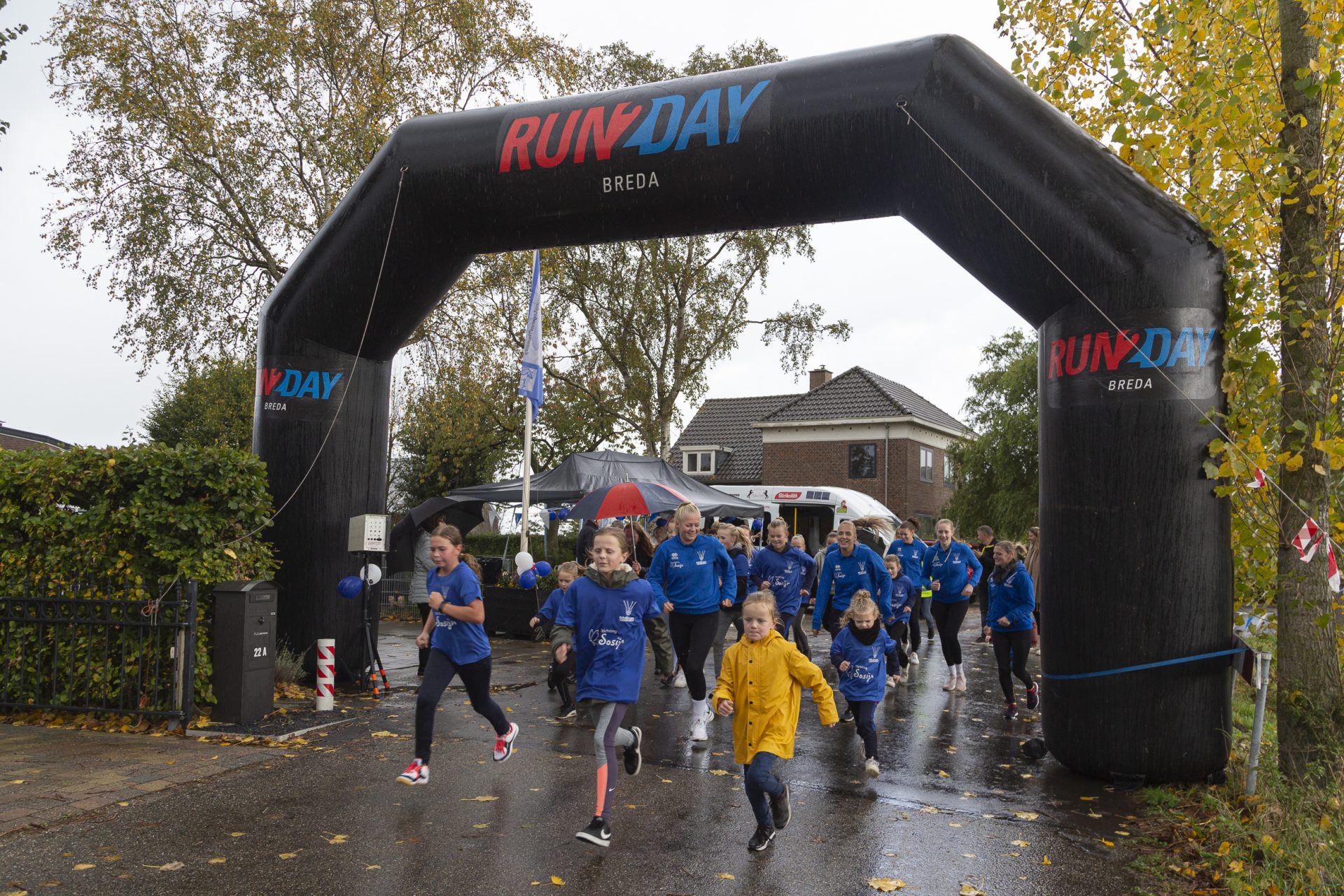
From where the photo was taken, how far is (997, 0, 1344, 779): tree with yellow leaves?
5762 millimetres

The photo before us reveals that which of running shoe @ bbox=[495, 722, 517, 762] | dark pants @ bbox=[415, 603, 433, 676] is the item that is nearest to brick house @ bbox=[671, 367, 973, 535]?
dark pants @ bbox=[415, 603, 433, 676]

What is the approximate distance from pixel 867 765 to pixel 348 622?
215 inches

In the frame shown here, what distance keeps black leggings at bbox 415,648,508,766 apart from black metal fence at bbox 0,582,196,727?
2537mm

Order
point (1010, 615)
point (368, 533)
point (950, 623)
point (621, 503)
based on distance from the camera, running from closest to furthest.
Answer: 1. point (1010, 615)
2. point (368, 533)
3. point (950, 623)
4. point (621, 503)

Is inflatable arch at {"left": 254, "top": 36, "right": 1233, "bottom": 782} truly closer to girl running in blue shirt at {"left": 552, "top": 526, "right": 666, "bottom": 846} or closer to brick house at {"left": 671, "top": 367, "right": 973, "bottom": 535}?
girl running in blue shirt at {"left": 552, "top": 526, "right": 666, "bottom": 846}

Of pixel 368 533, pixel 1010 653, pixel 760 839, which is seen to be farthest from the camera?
pixel 368 533

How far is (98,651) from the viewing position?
7.88 meters

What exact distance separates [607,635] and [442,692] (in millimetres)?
1341

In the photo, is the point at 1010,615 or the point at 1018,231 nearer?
the point at 1018,231

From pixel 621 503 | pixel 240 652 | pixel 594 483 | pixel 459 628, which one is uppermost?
pixel 594 483

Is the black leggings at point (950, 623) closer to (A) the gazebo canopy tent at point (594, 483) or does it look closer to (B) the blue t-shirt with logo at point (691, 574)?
(B) the blue t-shirt with logo at point (691, 574)

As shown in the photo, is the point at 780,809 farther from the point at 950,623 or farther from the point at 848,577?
the point at 950,623

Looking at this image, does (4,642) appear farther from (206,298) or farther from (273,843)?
(206,298)

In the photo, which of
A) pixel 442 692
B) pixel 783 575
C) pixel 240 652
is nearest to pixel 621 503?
pixel 783 575
